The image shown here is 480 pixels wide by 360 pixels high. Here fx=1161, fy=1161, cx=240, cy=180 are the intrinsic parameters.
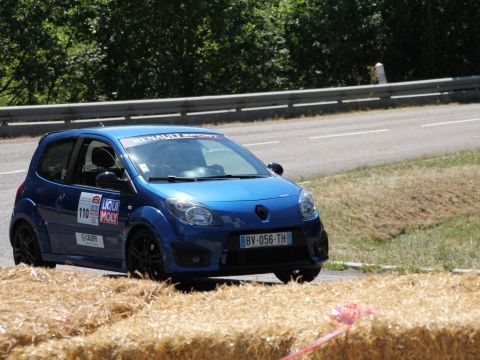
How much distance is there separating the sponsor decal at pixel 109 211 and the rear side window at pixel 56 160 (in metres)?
0.95

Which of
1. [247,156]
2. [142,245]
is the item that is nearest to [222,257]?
[142,245]

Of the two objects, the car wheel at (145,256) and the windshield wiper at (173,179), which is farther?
the windshield wiper at (173,179)

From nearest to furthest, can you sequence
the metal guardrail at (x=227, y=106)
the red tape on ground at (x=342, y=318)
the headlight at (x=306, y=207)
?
the red tape on ground at (x=342, y=318) < the headlight at (x=306, y=207) < the metal guardrail at (x=227, y=106)

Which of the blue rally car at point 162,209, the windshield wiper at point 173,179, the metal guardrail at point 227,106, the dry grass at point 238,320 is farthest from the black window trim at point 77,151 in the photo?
the metal guardrail at point 227,106

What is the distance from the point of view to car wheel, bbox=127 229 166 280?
970 centimetres

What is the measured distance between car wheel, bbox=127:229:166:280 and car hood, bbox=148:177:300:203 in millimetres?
398

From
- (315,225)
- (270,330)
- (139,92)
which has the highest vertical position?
(270,330)

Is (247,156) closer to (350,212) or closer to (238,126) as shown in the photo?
(350,212)

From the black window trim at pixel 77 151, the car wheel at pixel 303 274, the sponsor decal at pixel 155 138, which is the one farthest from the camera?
the black window trim at pixel 77 151

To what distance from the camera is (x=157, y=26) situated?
3903 cm

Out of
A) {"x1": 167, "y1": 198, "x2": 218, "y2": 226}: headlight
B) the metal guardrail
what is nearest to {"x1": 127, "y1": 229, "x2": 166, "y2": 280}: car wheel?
{"x1": 167, "y1": 198, "x2": 218, "y2": 226}: headlight

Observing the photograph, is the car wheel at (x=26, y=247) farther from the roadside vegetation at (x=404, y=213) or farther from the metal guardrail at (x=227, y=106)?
the metal guardrail at (x=227, y=106)

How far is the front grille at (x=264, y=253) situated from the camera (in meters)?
9.61

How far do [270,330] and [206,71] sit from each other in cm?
Result: 3465
